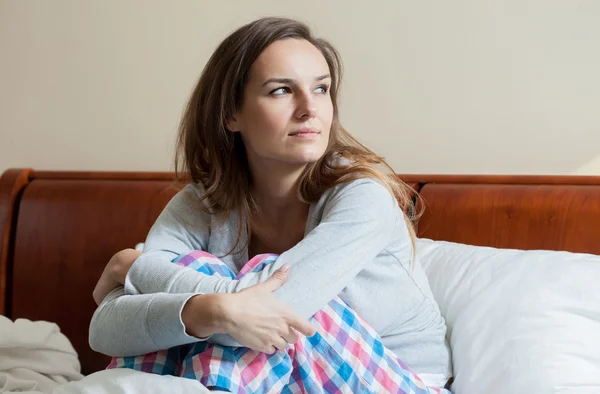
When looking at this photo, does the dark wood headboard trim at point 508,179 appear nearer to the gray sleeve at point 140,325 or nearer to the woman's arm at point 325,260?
the woman's arm at point 325,260

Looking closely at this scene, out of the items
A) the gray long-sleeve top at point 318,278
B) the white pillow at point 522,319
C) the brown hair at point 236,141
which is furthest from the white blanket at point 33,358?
the white pillow at point 522,319

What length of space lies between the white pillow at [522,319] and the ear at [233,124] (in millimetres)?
468

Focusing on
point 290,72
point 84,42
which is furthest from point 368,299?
point 84,42

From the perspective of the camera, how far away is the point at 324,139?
1355 mm

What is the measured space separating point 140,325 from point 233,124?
0.46 m

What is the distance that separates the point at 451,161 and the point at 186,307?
91 centimetres

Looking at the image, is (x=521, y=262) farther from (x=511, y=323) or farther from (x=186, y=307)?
(x=186, y=307)

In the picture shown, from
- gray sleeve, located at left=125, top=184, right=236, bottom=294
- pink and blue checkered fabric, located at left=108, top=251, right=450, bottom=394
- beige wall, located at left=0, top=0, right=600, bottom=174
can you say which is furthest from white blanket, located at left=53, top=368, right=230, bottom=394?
beige wall, located at left=0, top=0, right=600, bottom=174

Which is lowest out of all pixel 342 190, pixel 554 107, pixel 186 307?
pixel 186 307

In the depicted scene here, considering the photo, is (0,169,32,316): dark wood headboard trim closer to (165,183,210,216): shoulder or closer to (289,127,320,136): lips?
(165,183,210,216): shoulder

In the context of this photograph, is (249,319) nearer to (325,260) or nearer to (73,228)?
(325,260)

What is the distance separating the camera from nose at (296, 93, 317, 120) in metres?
1.31

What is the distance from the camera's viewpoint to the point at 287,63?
1.34m

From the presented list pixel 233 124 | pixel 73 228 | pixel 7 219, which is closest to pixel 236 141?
pixel 233 124
